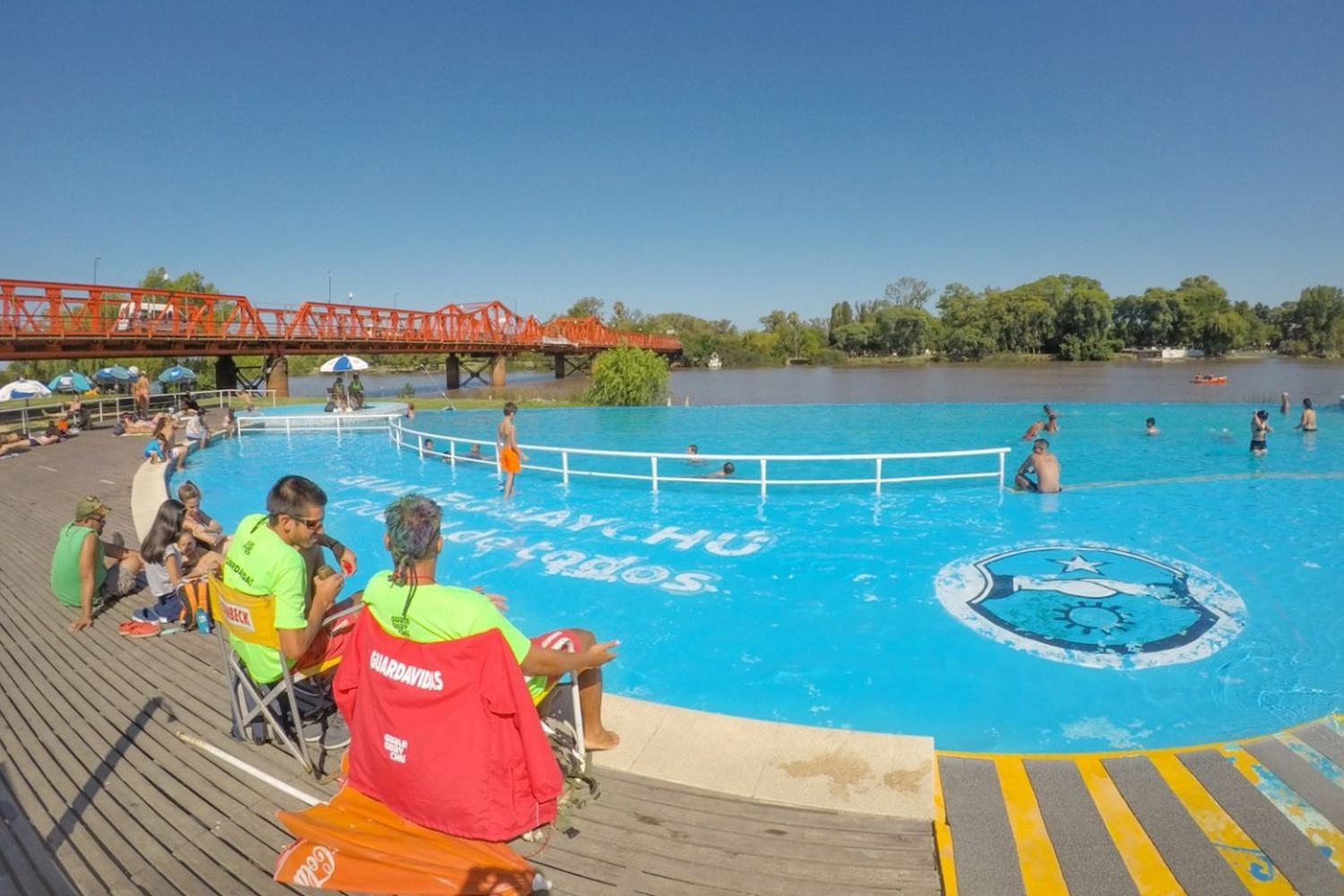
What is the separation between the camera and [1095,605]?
24.6 feet

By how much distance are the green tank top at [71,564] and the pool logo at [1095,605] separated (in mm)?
8437

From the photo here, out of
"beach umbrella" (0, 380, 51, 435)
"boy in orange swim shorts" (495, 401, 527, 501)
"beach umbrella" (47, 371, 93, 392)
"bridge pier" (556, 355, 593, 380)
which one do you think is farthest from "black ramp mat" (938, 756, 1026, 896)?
"bridge pier" (556, 355, 593, 380)

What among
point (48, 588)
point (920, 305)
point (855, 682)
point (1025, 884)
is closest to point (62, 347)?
point (48, 588)

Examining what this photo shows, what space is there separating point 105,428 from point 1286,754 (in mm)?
31056

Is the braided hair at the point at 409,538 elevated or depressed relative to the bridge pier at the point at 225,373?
depressed

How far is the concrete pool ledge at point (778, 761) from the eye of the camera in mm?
3438

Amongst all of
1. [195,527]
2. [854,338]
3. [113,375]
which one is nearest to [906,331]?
[854,338]

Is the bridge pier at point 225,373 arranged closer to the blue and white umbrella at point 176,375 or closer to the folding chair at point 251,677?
the blue and white umbrella at point 176,375

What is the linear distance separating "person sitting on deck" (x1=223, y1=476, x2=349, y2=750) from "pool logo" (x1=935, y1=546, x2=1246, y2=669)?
5.90m

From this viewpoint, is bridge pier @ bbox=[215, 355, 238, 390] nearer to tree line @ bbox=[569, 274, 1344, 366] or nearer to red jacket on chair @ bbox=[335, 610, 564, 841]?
red jacket on chair @ bbox=[335, 610, 564, 841]

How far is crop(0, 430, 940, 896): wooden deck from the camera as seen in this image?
2977 millimetres

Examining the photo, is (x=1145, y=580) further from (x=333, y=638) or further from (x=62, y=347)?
(x=62, y=347)

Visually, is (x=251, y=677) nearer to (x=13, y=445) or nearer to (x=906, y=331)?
(x=13, y=445)

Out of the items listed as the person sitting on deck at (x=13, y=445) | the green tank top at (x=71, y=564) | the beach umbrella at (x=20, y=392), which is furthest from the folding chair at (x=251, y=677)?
the beach umbrella at (x=20, y=392)
